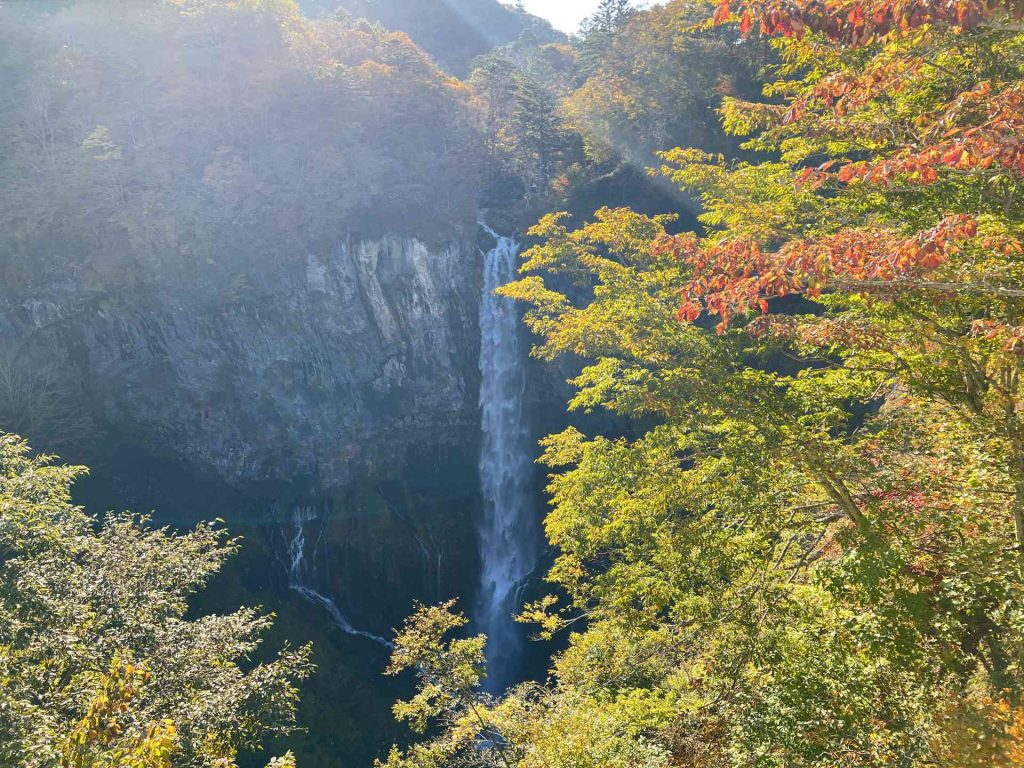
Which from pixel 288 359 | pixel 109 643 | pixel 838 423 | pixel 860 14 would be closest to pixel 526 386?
pixel 288 359

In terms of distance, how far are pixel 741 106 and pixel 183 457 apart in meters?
23.2

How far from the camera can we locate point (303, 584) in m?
23.2

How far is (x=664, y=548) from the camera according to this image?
7602mm

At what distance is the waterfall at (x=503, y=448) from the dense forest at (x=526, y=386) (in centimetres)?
58

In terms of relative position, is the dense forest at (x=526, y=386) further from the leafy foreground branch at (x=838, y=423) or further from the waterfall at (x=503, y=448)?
the waterfall at (x=503, y=448)

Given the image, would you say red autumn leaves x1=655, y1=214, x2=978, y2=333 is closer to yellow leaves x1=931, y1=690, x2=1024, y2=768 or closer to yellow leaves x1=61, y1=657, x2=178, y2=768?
yellow leaves x1=931, y1=690, x2=1024, y2=768

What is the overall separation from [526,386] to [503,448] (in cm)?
288

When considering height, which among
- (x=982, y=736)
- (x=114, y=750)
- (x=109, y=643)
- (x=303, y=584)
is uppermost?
(x=303, y=584)

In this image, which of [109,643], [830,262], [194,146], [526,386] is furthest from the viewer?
[526,386]

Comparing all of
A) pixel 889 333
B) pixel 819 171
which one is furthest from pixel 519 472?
pixel 819 171

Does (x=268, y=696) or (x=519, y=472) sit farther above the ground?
(x=519, y=472)

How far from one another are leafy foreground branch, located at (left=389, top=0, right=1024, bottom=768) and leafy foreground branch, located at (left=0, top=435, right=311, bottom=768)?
14.9 feet

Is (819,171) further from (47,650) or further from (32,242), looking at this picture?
(32,242)

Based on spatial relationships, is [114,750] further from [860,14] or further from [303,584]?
[303,584]
